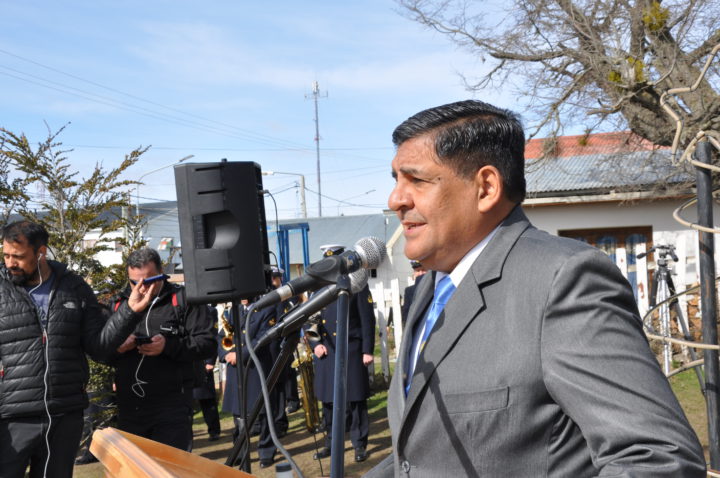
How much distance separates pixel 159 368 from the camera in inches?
194

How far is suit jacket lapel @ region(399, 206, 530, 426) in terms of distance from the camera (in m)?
1.62

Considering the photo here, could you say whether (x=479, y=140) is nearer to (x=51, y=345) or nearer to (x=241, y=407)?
(x=241, y=407)

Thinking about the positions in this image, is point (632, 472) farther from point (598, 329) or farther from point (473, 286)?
point (473, 286)

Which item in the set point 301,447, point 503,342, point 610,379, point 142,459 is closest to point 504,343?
point 503,342

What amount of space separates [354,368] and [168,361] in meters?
3.08

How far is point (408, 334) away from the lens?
195cm

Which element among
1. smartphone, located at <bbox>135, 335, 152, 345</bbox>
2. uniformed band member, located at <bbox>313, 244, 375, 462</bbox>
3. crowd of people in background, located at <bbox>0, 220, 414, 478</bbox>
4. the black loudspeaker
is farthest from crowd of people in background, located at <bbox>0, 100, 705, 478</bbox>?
uniformed band member, located at <bbox>313, 244, 375, 462</bbox>

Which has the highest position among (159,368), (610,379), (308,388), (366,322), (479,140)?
(479,140)

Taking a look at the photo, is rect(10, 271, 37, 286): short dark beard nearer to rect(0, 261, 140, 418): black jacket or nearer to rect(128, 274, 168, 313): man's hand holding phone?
rect(0, 261, 140, 418): black jacket

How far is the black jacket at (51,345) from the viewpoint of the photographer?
4.23 m

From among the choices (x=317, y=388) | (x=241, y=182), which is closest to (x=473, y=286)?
(x=241, y=182)

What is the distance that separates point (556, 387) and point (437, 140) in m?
0.70

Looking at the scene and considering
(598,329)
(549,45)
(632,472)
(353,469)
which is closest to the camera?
(632,472)

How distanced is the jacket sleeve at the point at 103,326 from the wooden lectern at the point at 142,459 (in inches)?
99.1
